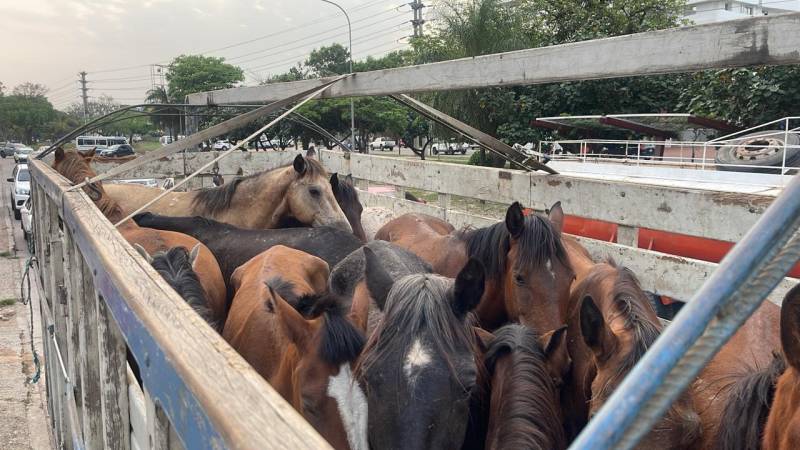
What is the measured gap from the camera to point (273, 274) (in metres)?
3.73

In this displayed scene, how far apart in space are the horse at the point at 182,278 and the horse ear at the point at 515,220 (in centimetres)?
Result: 169

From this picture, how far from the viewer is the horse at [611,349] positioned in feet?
6.49

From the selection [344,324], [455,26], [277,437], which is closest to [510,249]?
[344,324]

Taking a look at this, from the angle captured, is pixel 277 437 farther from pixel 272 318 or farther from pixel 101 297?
pixel 272 318

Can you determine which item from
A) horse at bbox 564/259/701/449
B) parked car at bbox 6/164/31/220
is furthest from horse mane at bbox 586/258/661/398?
parked car at bbox 6/164/31/220

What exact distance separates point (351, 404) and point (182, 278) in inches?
58.0

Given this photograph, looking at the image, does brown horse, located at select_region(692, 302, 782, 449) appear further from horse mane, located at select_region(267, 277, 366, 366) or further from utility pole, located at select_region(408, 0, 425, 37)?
utility pole, located at select_region(408, 0, 425, 37)

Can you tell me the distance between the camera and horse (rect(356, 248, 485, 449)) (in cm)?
195

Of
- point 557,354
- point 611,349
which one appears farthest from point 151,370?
point 557,354

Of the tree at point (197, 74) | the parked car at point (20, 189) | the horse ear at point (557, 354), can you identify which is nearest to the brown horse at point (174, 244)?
the horse ear at point (557, 354)

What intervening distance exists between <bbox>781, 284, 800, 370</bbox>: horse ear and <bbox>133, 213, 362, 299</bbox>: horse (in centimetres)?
345

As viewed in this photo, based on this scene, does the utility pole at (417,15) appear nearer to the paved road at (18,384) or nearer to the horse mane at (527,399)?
the paved road at (18,384)

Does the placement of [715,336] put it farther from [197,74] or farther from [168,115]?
[197,74]

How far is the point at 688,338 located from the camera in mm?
536
